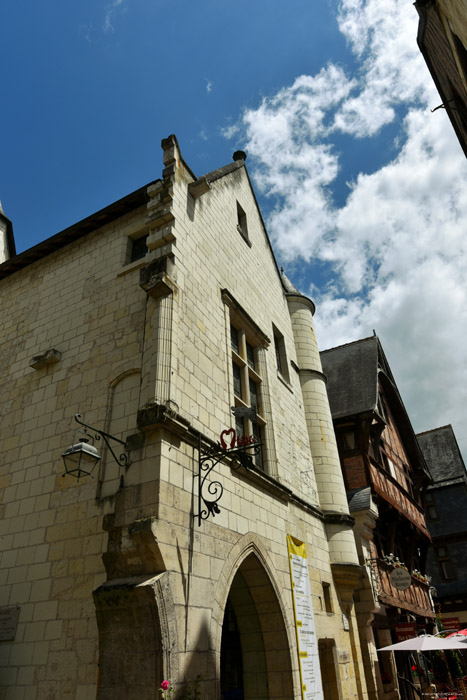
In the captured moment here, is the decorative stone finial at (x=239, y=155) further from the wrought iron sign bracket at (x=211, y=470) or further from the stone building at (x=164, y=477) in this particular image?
the wrought iron sign bracket at (x=211, y=470)


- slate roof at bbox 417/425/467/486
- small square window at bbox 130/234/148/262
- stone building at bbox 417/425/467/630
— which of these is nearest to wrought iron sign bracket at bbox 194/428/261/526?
small square window at bbox 130/234/148/262

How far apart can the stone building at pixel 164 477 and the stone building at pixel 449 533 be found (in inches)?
682

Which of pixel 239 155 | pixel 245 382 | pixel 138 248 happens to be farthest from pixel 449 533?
pixel 138 248

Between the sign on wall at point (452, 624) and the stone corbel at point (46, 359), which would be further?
the sign on wall at point (452, 624)

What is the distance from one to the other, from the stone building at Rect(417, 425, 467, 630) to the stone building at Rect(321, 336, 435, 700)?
20.0 feet

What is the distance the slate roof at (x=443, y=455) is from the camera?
27469 mm

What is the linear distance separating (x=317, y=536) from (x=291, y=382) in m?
3.36

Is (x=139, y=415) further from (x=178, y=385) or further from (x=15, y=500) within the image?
(x=15, y=500)

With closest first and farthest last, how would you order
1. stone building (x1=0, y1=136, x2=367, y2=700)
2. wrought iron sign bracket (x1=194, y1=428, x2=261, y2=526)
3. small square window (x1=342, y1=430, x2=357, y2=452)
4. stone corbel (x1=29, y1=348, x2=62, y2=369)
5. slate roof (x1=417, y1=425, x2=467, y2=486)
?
stone building (x1=0, y1=136, x2=367, y2=700) → wrought iron sign bracket (x1=194, y1=428, x2=261, y2=526) → stone corbel (x1=29, y1=348, x2=62, y2=369) → small square window (x1=342, y1=430, x2=357, y2=452) → slate roof (x1=417, y1=425, x2=467, y2=486)

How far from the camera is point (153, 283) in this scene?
662cm

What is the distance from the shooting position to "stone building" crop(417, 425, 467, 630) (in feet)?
76.6

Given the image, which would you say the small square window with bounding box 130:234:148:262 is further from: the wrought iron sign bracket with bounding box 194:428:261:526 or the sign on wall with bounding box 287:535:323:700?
the sign on wall with bounding box 287:535:323:700

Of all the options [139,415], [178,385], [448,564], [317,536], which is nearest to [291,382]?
[317,536]

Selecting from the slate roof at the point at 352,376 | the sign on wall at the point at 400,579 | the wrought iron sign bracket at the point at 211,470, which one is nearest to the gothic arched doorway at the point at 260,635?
the wrought iron sign bracket at the point at 211,470
